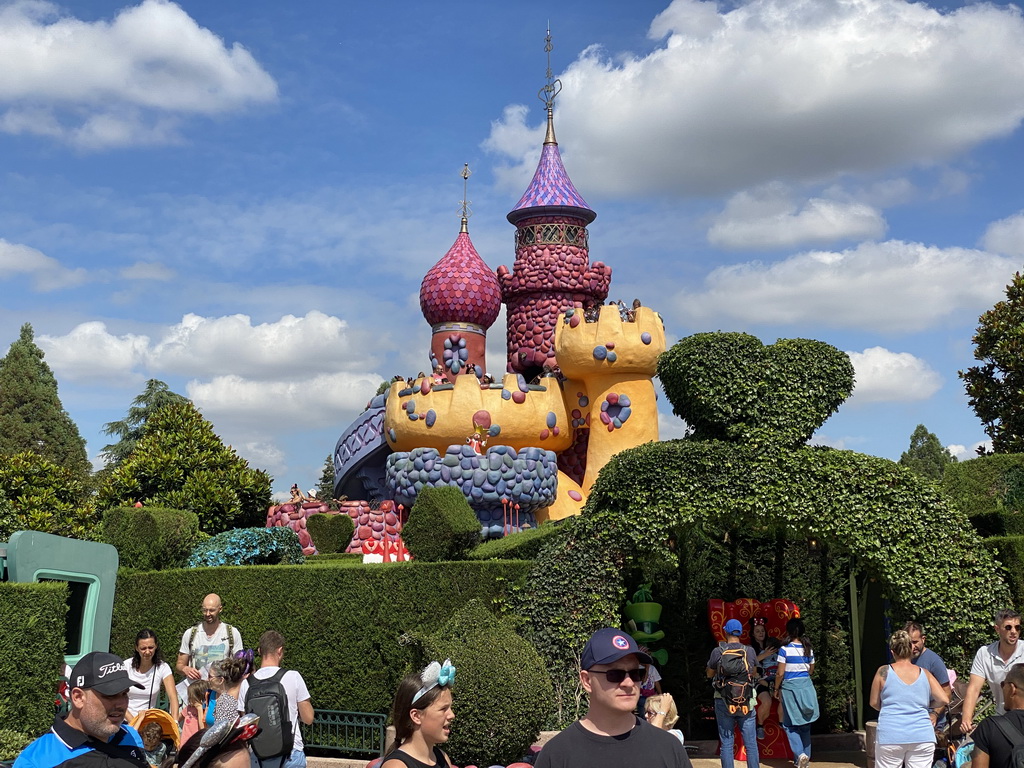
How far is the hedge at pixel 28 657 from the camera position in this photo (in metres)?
9.66

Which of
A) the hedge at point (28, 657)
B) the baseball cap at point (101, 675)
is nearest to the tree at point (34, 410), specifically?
the hedge at point (28, 657)

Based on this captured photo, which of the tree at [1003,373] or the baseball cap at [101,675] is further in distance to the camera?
the tree at [1003,373]

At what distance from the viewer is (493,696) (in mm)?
9008

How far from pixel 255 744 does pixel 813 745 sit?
8.72 meters

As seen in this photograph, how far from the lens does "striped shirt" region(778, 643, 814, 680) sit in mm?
9773

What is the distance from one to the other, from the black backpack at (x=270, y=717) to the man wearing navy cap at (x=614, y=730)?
280 centimetres

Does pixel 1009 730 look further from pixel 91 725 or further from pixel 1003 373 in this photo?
pixel 1003 373

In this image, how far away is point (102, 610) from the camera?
41.3 feet

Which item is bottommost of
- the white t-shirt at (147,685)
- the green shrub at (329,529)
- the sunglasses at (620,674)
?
the white t-shirt at (147,685)

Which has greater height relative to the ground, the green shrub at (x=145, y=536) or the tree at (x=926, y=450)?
the tree at (x=926, y=450)

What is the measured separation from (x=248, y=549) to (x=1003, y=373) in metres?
17.5

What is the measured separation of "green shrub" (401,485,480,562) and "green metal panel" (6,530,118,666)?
13.0ft

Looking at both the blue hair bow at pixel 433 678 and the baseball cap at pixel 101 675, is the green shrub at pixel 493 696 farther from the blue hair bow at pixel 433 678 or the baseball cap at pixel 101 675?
the baseball cap at pixel 101 675

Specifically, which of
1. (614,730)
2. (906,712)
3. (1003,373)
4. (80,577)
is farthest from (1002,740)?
(1003,373)
